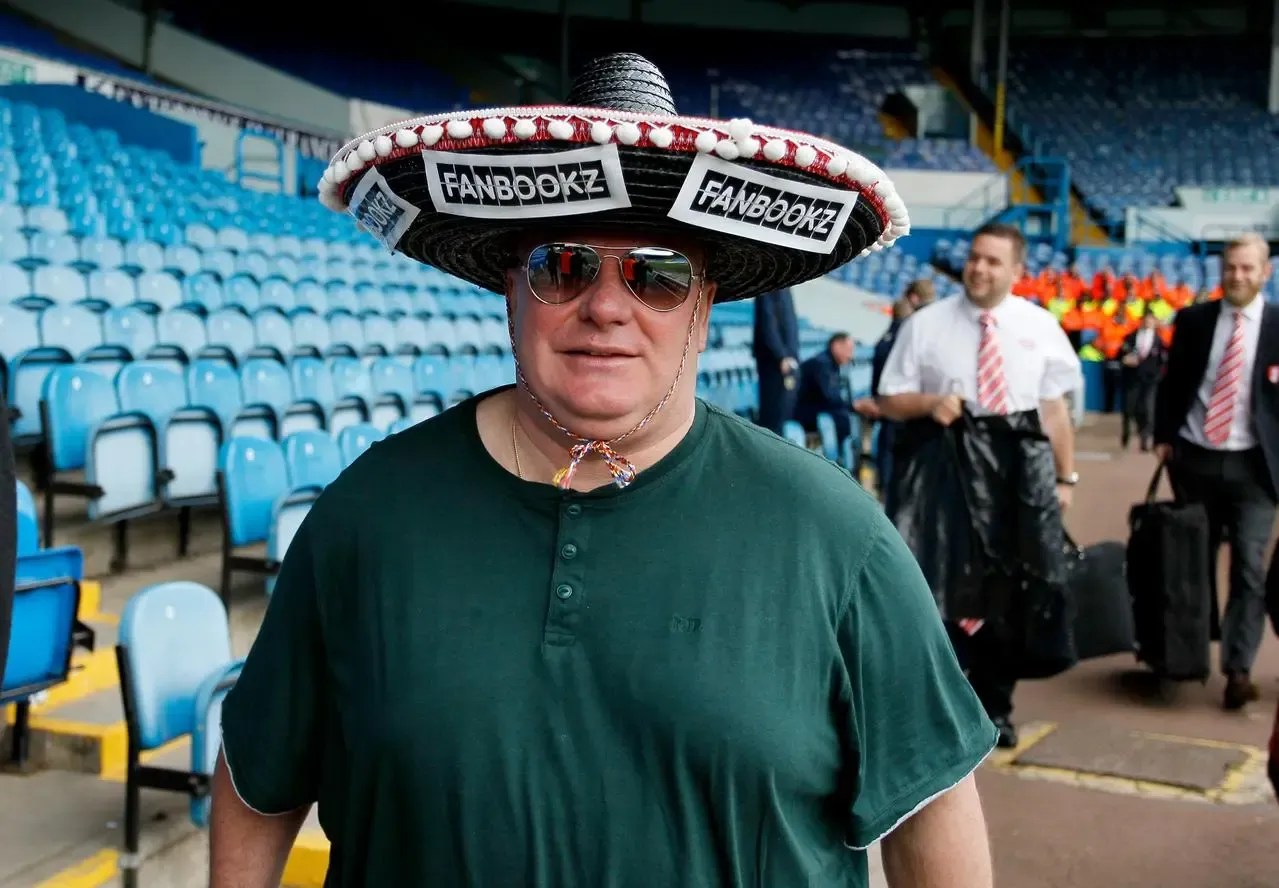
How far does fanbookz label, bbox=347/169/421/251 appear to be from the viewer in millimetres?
1348

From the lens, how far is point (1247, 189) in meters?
25.4

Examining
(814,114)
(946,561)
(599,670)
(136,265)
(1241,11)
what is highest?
(1241,11)

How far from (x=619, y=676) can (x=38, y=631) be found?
2.63 metres

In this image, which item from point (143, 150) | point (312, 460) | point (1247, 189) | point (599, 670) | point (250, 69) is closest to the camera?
point (599, 670)

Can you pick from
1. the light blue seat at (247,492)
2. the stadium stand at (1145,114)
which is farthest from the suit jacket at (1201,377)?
the stadium stand at (1145,114)

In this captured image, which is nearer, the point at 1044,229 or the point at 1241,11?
the point at 1044,229

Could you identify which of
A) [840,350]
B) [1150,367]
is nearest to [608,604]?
[840,350]

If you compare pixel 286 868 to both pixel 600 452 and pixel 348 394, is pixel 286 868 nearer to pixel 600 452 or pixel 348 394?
pixel 600 452

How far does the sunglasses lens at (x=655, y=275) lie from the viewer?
4.30 ft

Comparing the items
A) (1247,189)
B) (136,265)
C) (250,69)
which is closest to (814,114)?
(1247,189)

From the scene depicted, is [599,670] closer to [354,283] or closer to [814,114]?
[354,283]

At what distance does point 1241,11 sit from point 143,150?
82.8 feet

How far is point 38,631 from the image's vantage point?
3.32m

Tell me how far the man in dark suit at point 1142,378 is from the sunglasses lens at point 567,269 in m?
13.1
